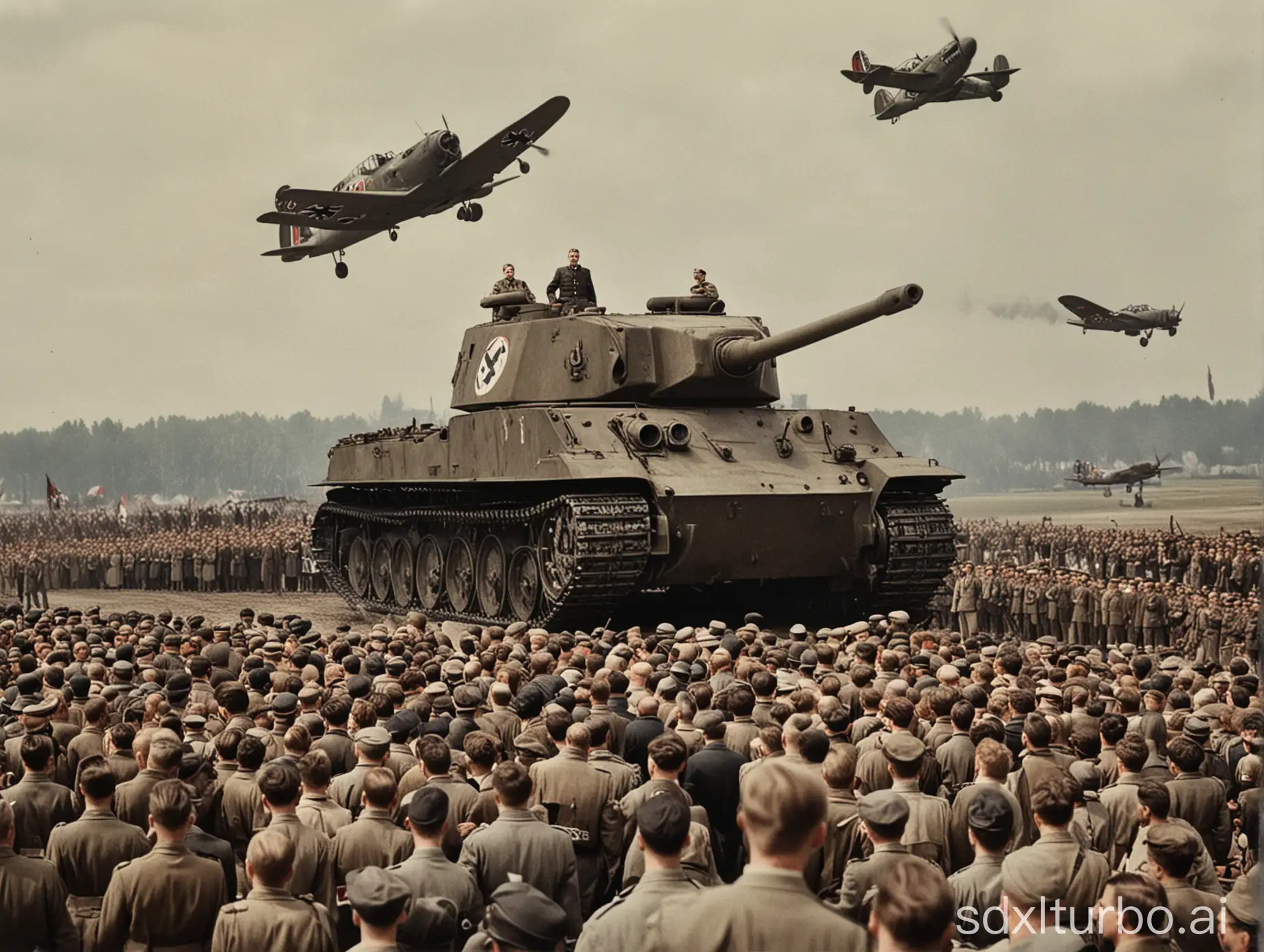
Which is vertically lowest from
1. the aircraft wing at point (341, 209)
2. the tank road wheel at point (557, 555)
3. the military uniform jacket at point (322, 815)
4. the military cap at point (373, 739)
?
the military uniform jacket at point (322, 815)

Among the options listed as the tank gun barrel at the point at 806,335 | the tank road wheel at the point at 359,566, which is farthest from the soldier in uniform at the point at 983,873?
the tank road wheel at the point at 359,566

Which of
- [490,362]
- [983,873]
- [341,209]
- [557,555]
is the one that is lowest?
[983,873]

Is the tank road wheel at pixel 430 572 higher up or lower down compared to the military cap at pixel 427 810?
higher up

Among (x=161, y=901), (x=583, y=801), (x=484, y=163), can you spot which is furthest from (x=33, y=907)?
(x=484, y=163)

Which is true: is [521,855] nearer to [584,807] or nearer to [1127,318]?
[584,807]

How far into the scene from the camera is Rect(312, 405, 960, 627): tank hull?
16.9m

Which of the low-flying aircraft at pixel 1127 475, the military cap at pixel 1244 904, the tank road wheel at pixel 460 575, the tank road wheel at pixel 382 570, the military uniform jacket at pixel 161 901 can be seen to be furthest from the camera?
the low-flying aircraft at pixel 1127 475

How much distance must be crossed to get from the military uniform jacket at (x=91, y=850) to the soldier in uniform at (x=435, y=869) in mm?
1415

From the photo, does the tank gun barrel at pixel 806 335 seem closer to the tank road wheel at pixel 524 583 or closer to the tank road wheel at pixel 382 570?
the tank road wheel at pixel 524 583

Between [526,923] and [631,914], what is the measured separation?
328 mm

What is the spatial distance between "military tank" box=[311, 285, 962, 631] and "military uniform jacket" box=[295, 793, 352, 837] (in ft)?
32.0

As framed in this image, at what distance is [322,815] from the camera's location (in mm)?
6430

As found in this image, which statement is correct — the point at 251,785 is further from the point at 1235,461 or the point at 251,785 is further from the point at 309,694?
the point at 1235,461

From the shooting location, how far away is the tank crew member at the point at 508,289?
20969 millimetres
